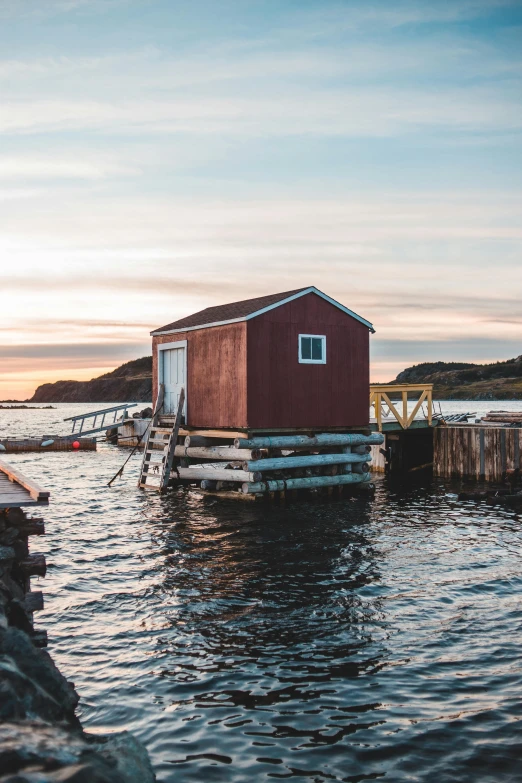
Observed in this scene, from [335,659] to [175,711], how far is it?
7.24 ft

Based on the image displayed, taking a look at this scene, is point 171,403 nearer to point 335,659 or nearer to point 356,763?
point 335,659

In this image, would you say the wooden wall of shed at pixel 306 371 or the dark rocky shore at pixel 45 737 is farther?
the wooden wall of shed at pixel 306 371

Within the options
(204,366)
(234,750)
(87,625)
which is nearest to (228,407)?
(204,366)

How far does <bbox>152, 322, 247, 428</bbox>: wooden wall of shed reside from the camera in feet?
69.5

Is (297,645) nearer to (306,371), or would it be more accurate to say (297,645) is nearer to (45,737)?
(45,737)

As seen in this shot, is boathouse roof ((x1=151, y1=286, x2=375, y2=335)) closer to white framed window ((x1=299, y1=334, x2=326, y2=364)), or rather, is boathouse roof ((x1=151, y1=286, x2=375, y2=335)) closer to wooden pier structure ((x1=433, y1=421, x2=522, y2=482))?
white framed window ((x1=299, y1=334, x2=326, y2=364))

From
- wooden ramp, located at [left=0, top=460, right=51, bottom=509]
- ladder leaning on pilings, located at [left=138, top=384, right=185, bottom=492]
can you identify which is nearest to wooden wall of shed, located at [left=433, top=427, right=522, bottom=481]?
ladder leaning on pilings, located at [left=138, top=384, right=185, bottom=492]

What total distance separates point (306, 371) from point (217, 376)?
290 centimetres

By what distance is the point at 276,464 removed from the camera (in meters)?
21.1

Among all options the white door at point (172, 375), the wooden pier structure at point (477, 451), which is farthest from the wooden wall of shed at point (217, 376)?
the wooden pier structure at point (477, 451)

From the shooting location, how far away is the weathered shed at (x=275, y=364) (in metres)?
21.2

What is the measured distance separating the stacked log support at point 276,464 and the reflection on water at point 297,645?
381 centimetres

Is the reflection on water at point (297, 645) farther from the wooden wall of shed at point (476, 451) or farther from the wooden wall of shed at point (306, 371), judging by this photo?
the wooden wall of shed at point (476, 451)

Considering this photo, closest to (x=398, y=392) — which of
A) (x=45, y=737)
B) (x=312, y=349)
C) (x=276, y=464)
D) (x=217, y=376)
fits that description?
(x=312, y=349)
